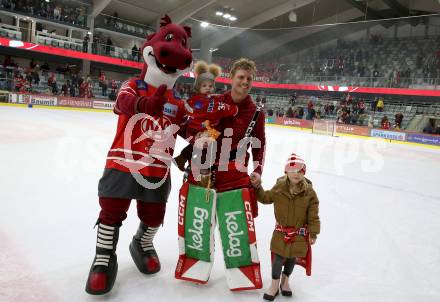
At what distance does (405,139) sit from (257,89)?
38.2 feet

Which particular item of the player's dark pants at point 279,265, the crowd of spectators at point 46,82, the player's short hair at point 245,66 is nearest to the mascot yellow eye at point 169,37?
the player's short hair at point 245,66

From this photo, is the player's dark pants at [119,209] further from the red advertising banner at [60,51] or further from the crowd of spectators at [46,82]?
the red advertising banner at [60,51]

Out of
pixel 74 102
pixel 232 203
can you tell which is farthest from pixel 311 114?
pixel 232 203

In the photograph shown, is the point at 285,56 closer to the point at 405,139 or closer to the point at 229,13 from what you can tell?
the point at 229,13

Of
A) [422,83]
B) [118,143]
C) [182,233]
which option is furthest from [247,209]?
[422,83]

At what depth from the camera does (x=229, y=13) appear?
960 inches

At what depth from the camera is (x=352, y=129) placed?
1578 cm

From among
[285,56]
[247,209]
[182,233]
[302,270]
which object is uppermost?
[285,56]

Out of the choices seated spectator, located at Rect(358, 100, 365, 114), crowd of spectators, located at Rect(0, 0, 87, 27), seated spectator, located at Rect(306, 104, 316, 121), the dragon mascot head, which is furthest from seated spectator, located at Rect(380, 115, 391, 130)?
crowd of spectators, located at Rect(0, 0, 87, 27)

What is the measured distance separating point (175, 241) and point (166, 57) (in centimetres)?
148

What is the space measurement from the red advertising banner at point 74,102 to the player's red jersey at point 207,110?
14.9 m

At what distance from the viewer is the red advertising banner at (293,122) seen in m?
17.6

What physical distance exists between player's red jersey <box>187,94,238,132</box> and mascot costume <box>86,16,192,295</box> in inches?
4.5

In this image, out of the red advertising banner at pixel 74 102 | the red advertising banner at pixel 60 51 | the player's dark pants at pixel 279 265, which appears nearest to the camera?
the player's dark pants at pixel 279 265
